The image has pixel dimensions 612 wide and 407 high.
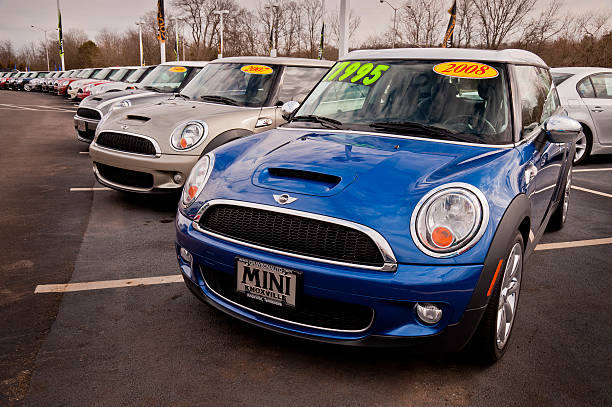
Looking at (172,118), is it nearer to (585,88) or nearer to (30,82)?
(585,88)

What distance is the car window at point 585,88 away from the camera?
29.2ft

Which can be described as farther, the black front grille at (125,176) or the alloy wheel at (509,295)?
the black front grille at (125,176)

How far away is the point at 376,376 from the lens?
8.75 ft

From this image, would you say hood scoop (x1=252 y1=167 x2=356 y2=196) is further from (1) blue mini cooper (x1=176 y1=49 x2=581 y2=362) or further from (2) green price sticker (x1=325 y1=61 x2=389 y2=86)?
(2) green price sticker (x1=325 y1=61 x2=389 y2=86)

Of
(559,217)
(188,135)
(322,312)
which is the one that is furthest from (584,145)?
(322,312)

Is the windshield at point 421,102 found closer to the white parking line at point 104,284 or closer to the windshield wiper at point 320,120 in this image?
the windshield wiper at point 320,120

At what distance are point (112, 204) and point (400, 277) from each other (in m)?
4.49

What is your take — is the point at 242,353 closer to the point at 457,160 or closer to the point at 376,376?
the point at 376,376

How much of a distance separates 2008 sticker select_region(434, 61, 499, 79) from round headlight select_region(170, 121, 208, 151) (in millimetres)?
2748

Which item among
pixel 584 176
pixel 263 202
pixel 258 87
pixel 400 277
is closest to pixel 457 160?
pixel 400 277

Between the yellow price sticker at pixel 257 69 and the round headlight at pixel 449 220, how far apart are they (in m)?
4.52

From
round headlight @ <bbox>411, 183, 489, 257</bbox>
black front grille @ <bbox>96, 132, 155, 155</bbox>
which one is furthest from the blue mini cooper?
black front grille @ <bbox>96, 132, 155, 155</bbox>

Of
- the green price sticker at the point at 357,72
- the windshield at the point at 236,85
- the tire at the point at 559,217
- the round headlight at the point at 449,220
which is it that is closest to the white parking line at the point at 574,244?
the tire at the point at 559,217

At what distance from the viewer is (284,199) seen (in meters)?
2.59
